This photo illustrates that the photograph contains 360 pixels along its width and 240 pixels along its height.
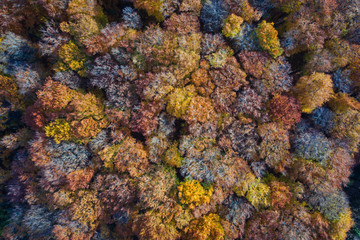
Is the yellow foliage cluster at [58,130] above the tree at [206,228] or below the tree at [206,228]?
above

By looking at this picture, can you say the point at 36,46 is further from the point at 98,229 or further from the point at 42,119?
the point at 98,229

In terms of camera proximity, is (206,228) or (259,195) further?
(259,195)

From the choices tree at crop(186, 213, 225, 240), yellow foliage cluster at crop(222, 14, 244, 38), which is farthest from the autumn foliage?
tree at crop(186, 213, 225, 240)

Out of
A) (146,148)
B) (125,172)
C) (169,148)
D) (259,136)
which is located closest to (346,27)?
(259,136)

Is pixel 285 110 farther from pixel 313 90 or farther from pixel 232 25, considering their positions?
pixel 232 25

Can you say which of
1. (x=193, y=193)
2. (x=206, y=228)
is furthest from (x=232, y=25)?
(x=206, y=228)

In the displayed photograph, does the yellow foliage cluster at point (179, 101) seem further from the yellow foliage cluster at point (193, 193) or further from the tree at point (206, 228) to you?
the tree at point (206, 228)

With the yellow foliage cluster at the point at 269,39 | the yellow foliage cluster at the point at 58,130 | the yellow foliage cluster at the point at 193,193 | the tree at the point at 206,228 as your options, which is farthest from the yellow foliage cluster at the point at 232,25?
the yellow foliage cluster at the point at 58,130

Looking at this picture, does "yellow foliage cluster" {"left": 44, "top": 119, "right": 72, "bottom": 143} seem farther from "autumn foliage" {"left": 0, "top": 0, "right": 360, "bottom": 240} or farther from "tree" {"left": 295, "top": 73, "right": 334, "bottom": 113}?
"tree" {"left": 295, "top": 73, "right": 334, "bottom": 113}
